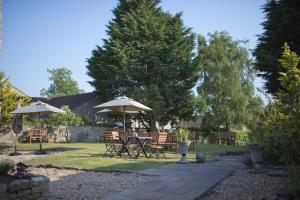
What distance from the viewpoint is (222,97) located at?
35.5m

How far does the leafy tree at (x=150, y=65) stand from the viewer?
2353 centimetres

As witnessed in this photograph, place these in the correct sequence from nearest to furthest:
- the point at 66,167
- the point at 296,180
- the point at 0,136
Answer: the point at 296,180 < the point at 66,167 < the point at 0,136

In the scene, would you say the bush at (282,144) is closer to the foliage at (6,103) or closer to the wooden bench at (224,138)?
the foliage at (6,103)

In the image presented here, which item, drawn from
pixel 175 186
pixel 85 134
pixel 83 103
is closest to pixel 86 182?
pixel 175 186

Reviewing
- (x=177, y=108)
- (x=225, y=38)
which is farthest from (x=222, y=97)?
(x=177, y=108)

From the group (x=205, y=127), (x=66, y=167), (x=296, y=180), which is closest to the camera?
(x=296, y=180)

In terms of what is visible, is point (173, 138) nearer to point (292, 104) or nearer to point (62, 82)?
point (292, 104)

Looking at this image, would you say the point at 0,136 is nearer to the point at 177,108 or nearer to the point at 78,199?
the point at 177,108

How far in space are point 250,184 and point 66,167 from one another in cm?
497

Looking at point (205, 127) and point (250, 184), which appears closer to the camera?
point (250, 184)

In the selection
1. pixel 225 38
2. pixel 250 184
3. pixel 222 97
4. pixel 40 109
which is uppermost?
pixel 225 38

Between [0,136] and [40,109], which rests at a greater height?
[40,109]

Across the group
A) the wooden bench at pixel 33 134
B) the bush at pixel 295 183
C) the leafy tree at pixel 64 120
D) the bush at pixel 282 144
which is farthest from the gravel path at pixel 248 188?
the leafy tree at pixel 64 120

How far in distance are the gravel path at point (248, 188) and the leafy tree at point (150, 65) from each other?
15574mm
